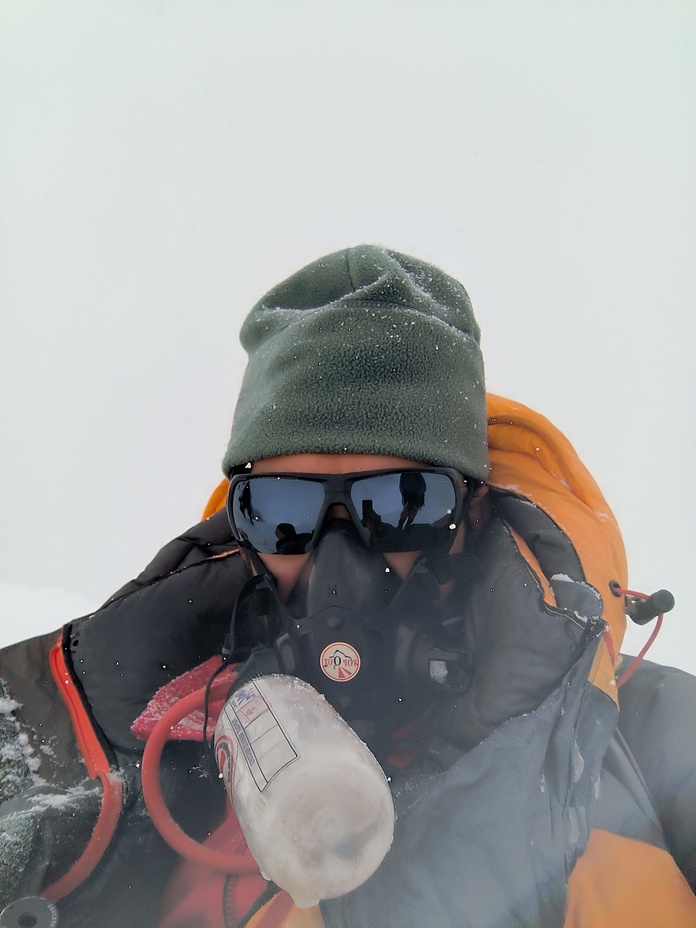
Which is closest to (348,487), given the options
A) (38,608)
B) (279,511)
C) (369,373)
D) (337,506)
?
(337,506)

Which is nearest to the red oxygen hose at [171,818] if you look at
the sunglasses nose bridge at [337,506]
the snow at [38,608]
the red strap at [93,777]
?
the red strap at [93,777]

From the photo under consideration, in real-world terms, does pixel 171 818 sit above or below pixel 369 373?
below

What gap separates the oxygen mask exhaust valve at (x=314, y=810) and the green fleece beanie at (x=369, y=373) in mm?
665

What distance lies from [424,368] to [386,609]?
562mm

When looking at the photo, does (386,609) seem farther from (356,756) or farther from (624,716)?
(624,716)

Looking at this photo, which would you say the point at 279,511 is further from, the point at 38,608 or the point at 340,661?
the point at 38,608

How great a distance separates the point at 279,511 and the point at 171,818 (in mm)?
639

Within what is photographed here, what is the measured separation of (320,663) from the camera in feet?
3.95

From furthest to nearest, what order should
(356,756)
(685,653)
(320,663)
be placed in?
(685,653), (320,663), (356,756)

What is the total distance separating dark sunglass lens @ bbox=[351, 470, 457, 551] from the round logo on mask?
0.77 ft

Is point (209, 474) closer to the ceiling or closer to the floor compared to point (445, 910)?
closer to the floor

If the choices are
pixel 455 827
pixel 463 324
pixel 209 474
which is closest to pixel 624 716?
pixel 455 827

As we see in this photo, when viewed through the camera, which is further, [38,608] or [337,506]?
[38,608]

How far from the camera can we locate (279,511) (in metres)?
1.35
